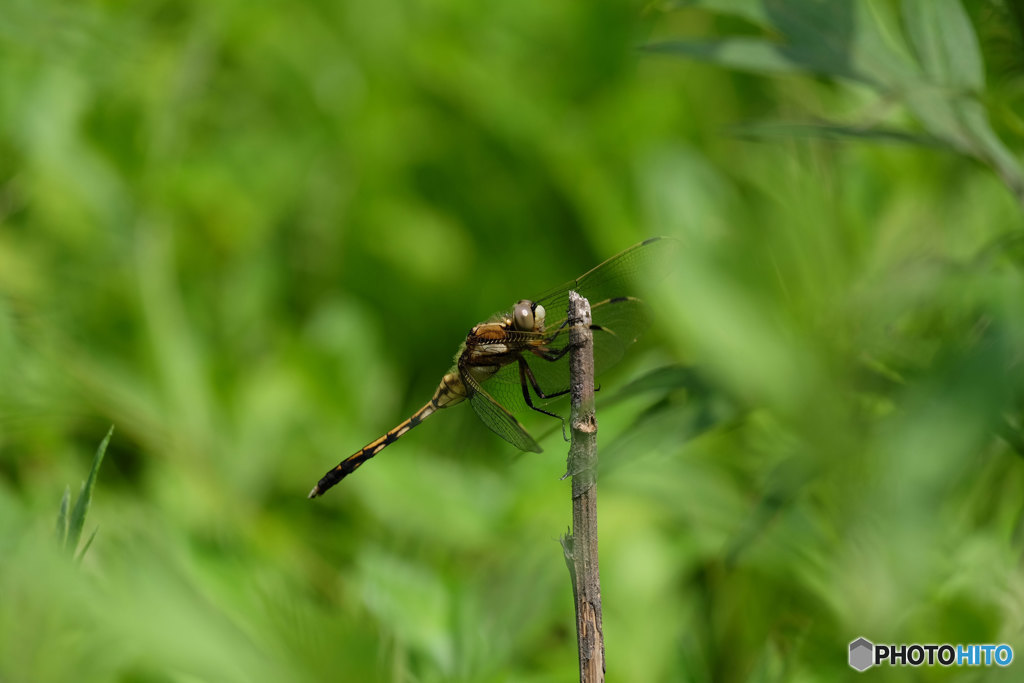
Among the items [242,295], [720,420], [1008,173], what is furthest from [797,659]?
[242,295]

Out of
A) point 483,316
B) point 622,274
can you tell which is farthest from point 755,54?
point 483,316

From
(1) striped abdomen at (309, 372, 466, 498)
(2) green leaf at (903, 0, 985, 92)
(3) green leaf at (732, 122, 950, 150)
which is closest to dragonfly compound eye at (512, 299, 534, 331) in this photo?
(1) striped abdomen at (309, 372, 466, 498)

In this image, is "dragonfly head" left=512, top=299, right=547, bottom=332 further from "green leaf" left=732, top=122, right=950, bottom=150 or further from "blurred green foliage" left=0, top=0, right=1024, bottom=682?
"green leaf" left=732, top=122, right=950, bottom=150

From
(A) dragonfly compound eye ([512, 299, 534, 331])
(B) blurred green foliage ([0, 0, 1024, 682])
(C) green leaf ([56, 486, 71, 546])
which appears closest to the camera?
(C) green leaf ([56, 486, 71, 546])

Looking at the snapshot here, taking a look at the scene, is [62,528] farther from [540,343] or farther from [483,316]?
[483,316]

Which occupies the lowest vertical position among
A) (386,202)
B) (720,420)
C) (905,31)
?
(720,420)

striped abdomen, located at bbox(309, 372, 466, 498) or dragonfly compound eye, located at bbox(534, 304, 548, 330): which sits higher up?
dragonfly compound eye, located at bbox(534, 304, 548, 330)

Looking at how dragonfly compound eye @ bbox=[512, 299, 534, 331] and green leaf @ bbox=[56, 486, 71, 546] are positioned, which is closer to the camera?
green leaf @ bbox=[56, 486, 71, 546]

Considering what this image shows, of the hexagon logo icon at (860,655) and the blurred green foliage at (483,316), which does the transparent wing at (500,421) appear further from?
the hexagon logo icon at (860,655)

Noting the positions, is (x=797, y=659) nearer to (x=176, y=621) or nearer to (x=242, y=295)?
(x=176, y=621)
